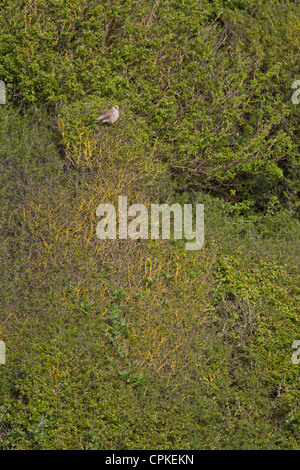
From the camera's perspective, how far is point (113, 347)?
25.2 ft

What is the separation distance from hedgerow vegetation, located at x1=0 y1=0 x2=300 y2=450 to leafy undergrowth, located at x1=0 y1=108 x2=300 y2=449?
0.07ft

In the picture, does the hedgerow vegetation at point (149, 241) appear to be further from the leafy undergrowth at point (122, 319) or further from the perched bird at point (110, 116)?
the perched bird at point (110, 116)

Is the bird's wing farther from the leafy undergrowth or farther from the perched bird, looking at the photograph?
the leafy undergrowth

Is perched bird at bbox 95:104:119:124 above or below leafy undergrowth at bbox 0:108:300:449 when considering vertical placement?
above

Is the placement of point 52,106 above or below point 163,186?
above

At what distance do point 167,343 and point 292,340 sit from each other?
162 centimetres

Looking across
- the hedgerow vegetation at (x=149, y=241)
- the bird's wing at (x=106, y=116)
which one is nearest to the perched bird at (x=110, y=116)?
the bird's wing at (x=106, y=116)

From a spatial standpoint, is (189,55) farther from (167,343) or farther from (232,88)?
(167,343)

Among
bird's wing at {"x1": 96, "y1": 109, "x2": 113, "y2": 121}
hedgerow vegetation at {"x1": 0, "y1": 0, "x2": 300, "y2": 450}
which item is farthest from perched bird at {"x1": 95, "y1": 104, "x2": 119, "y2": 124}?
hedgerow vegetation at {"x1": 0, "y1": 0, "x2": 300, "y2": 450}

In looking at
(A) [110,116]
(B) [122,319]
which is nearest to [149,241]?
(B) [122,319]

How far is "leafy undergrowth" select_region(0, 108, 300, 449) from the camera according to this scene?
704cm
